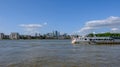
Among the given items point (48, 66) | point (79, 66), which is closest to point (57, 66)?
point (48, 66)

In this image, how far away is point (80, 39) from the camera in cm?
9612

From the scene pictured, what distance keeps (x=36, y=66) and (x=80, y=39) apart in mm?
73910

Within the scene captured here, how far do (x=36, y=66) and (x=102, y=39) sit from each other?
8698cm

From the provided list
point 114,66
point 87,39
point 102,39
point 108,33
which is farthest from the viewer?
point 108,33

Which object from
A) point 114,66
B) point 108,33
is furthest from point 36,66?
point 108,33

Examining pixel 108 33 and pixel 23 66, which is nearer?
pixel 23 66

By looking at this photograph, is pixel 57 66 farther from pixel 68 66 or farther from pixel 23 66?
pixel 23 66

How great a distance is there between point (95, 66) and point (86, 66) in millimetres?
1022

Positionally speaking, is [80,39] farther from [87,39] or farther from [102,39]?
[102,39]

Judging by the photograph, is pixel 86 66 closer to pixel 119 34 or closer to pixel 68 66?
pixel 68 66

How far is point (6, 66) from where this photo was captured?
2344 centimetres

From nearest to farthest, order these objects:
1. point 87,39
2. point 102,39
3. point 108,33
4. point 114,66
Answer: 1. point 114,66
2. point 87,39
3. point 102,39
4. point 108,33

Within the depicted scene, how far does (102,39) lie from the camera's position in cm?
10669

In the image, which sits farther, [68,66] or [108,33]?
[108,33]
